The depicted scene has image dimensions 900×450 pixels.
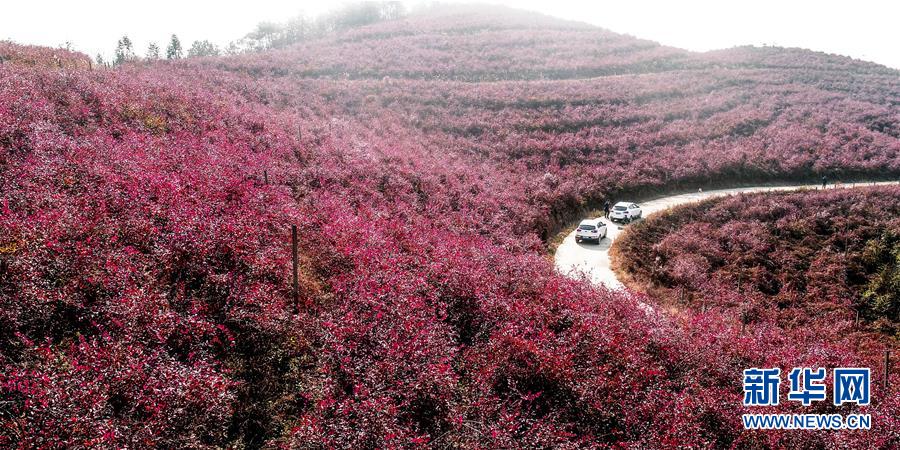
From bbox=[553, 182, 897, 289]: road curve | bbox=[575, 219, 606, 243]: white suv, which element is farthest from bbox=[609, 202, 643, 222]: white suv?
bbox=[575, 219, 606, 243]: white suv

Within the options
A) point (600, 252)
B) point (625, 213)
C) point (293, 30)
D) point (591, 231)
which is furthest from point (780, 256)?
point (293, 30)

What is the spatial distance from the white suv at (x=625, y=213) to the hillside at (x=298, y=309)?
2.71 meters

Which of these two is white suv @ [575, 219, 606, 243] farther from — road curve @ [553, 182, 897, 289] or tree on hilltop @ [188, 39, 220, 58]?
tree on hilltop @ [188, 39, 220, 58]

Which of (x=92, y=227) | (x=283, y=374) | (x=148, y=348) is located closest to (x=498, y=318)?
(x=283, y=374)

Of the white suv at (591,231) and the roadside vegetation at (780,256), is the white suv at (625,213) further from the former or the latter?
the white suv at (591,231)

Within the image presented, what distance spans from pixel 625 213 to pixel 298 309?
822 inches

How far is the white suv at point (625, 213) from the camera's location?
27.1 m

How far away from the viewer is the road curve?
19.3m

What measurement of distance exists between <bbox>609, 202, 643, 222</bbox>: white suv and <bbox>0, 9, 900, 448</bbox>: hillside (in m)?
2.71

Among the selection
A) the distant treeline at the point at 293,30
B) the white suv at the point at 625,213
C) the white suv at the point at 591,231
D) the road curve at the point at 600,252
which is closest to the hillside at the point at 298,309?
the road curve at the point at 600,252

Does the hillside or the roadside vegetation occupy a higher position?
the hillside

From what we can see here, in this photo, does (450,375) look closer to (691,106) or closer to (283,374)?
(283,374)

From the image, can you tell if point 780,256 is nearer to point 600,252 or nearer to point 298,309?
point 600,252

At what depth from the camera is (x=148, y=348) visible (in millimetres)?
8641
